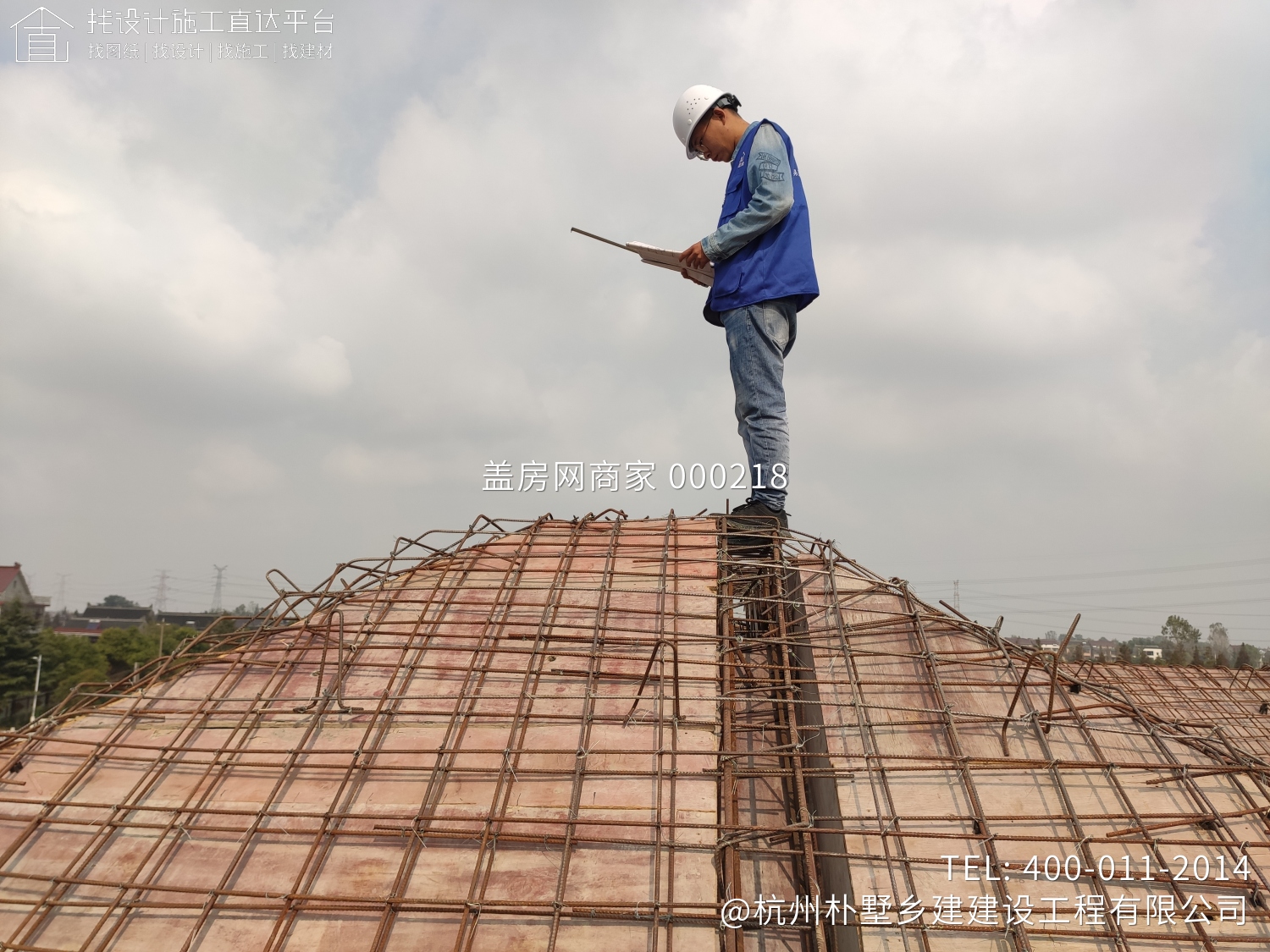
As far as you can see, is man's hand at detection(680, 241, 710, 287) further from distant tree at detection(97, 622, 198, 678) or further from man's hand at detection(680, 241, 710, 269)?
distant tree at detection(97, 622, 198, 678)

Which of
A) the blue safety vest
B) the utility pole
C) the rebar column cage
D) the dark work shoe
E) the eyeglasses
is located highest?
the utility pole

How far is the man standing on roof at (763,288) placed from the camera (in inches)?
183

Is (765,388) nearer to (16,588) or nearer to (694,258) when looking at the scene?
(694,258)

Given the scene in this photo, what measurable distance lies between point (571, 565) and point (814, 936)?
2.45m

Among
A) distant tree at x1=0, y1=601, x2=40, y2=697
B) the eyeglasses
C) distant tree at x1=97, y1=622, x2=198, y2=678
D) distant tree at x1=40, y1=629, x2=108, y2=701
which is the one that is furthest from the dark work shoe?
distant tree at x1=0, y1=601, x2=40, y2=697

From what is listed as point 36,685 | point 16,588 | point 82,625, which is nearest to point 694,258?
point 36,685

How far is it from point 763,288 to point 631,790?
9.85 feet

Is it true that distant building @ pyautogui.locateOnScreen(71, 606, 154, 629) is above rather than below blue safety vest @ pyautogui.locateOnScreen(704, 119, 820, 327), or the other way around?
above

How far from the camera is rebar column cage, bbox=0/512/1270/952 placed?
2768mm

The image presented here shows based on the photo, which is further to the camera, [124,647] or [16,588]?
[16,588]

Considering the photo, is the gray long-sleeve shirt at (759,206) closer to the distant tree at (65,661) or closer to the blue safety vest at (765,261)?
the blue safety vest at (765,261)

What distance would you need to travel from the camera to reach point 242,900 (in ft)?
9.48

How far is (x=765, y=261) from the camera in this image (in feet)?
15.4

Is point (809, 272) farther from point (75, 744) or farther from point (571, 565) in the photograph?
point (75, 744)
